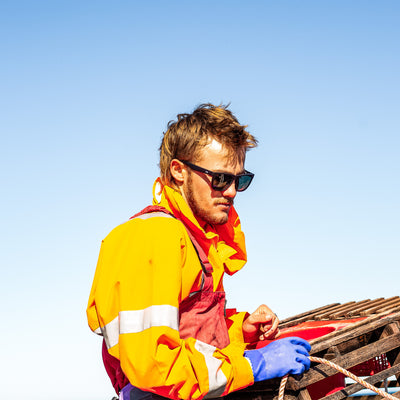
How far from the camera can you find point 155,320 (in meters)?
3.09

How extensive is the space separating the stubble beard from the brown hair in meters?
0.19

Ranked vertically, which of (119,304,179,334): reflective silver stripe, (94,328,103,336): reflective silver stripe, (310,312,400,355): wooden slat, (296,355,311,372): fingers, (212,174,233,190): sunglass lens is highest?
(212,174,233,190): sunglass lens

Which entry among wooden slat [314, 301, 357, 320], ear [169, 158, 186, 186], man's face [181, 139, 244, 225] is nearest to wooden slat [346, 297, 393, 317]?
wooden slat [314, 301, 357, 320]

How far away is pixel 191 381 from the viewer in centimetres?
311

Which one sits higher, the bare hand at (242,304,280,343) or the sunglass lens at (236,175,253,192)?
the sunglass lens at (236,175,253,192)

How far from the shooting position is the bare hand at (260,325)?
437cm

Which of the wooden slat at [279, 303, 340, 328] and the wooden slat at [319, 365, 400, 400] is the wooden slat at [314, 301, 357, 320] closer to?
the wooden slat at [279, 303, 340, 328]

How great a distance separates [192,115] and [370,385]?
87.8 inches

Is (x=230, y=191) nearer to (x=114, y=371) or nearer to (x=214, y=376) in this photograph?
(x=214, y=376)

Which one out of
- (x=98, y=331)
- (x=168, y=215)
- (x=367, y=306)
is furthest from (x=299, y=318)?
(x=98, y=331)

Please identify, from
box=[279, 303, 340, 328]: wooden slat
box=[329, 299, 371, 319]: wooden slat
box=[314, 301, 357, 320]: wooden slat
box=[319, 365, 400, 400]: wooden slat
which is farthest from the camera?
box=[279, 303, 340, 328]: wooden slat

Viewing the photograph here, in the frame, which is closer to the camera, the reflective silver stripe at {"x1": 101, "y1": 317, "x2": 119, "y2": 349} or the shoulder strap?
the reflective silver stripe at {"x1": 101, "y1": 317, "x2": 119, "y2": 349}

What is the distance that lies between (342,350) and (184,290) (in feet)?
4.48

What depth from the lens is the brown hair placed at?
3.96 metres
